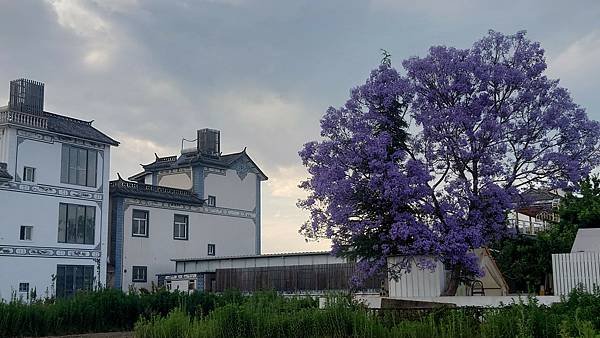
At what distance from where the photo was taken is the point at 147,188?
39.8m

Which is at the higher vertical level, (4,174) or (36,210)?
(4,174)

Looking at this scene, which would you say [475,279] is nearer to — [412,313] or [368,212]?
[368,212]

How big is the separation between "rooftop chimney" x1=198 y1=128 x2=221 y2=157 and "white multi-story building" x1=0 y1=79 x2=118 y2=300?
947cm

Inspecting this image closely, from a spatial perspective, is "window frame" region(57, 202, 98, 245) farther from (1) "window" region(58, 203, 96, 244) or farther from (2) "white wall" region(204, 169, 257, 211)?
(2) "white wall" region(204, 169, 257, 211)

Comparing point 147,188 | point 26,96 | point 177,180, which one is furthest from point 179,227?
point 26,96

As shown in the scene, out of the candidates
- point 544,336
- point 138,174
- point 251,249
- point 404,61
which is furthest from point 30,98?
point 544,336

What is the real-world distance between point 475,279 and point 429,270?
1.70 metres

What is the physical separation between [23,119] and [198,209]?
12.8m

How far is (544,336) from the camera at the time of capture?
10188mm

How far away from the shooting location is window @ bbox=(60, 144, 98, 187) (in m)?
34.4

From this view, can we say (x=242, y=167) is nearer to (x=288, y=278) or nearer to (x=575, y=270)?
(x=288, y=278)

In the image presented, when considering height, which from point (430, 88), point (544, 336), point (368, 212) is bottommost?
point (544, 336)

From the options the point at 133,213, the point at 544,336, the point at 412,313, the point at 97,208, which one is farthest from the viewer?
the point at 133,213

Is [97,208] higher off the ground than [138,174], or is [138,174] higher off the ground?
[138,174]
